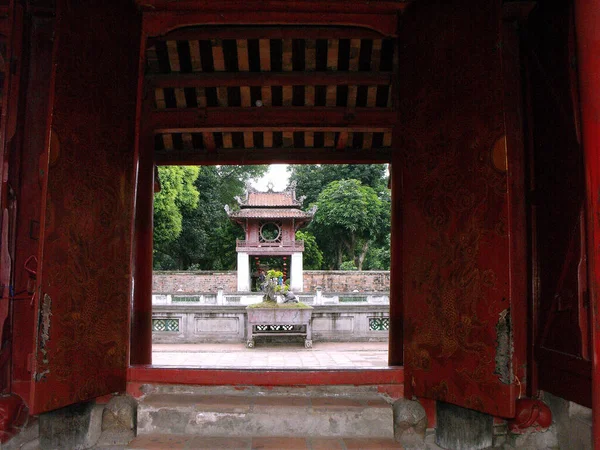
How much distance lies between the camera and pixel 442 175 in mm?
3014

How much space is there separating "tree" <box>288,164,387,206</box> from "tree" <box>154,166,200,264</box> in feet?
28.4

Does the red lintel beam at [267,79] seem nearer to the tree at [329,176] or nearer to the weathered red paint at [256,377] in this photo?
the weathered red paint at [256,377]

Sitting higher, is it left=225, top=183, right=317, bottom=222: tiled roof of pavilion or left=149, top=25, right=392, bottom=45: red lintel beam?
left=225, top=183, right=317, bottom=222: tiled roof of pavilion

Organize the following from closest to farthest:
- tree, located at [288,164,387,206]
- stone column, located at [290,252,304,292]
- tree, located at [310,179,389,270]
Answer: stone column, located at [290,252,304,292]
tree, located at [310,179,389,270]
tree, located at [288,164,387,206]

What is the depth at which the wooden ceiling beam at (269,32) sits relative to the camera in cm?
377

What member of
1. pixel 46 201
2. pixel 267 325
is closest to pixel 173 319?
pixel 267 325

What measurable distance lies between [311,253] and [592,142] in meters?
27.5

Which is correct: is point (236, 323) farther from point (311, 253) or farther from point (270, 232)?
point (311, 253)

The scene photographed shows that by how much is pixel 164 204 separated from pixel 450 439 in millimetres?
21225

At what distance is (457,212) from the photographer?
290 cm

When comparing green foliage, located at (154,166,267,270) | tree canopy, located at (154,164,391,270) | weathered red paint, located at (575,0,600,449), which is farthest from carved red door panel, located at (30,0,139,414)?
green foliage, located at (154,166,267,270)

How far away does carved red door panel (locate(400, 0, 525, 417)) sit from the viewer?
2.66 m

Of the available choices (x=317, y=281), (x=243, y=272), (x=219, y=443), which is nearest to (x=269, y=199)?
(x=243, y=272)

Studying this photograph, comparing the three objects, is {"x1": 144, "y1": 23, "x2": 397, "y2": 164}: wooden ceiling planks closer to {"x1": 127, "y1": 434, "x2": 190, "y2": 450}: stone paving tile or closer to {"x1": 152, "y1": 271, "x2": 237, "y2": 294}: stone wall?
{"x1": 127, "y1": 434, "x2": 190, "y2": 450}: stone paving tile
